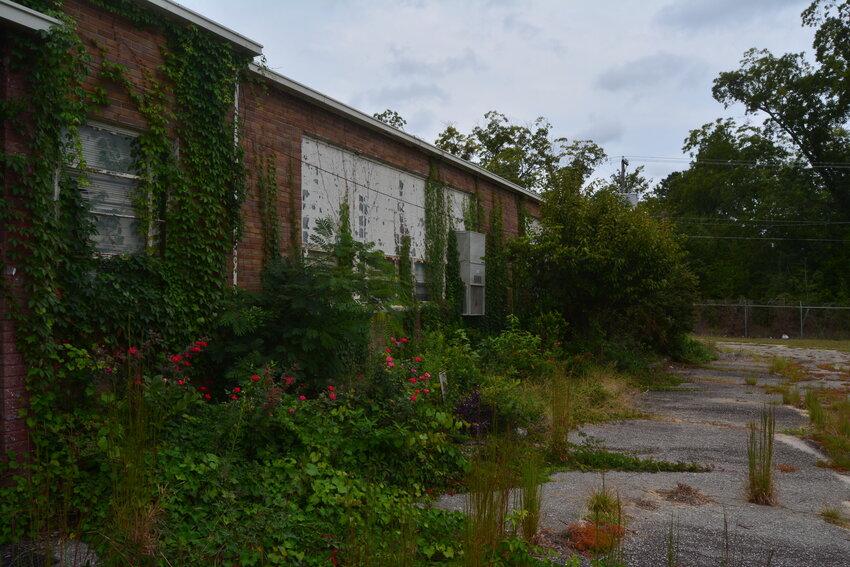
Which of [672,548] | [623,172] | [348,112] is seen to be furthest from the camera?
[623,172]

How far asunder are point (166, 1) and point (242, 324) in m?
3.35

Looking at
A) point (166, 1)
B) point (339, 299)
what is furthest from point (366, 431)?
point (166, 1)

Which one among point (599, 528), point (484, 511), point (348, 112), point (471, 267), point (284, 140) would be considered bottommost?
point (599, 528)

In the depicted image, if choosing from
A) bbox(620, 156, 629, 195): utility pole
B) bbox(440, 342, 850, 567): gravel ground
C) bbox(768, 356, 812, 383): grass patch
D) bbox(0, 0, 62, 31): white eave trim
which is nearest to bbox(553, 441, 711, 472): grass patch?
bbox(440, 342, 850, 567): gravel ground

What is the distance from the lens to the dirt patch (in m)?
5.38

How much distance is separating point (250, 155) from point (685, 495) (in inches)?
242

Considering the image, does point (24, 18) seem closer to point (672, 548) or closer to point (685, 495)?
point (672, 548)

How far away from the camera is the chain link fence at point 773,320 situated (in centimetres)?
3144

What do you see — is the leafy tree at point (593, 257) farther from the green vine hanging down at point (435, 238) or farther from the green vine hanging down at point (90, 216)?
the green vine hanging down at point (90, 216)

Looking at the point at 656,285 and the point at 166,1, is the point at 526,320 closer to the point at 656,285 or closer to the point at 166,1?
the point at 656,285

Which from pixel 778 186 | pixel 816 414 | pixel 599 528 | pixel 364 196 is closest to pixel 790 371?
pixel 816 414

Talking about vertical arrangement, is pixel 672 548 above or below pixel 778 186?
below

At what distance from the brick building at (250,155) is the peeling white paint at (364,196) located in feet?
0.06

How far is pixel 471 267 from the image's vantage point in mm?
13344
